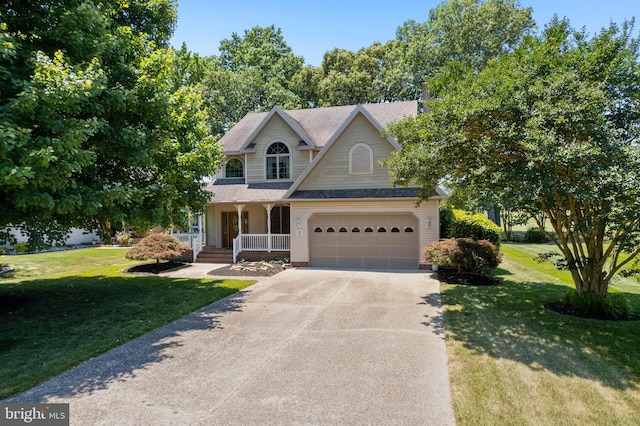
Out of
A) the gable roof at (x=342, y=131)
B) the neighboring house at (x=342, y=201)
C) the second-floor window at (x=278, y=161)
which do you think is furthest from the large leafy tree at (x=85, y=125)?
the second-floor window at (x=278, y=161)

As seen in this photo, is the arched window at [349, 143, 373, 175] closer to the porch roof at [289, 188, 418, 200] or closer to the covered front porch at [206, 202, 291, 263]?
the porch roof at [289, 188, 418, 200]

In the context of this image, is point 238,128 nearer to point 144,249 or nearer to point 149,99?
point 144,249

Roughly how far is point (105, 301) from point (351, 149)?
11.1m

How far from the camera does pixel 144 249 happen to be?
1633 centimetres

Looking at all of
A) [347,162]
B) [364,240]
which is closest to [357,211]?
[364,240]

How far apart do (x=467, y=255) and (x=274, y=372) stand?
369 inches

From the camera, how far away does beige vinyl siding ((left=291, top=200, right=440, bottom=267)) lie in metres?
15.2

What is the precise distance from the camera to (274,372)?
19.1ft

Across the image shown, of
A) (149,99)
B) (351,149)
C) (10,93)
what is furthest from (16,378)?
(351,149)

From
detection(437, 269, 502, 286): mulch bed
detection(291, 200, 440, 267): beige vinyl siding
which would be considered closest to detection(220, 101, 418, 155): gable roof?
detection(291, 200, 440, 267): beige vinyl siding

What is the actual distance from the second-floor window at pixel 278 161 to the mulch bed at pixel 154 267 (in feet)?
22.0

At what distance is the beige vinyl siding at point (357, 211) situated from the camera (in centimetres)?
1518

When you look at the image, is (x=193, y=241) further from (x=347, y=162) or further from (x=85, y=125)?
(x=85, y=125)

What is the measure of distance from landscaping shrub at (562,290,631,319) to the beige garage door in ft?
23.7
